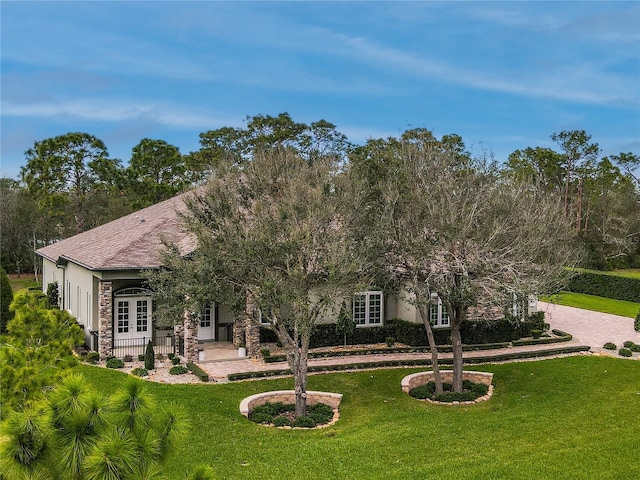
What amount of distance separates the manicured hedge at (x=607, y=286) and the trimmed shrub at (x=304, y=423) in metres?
25.8

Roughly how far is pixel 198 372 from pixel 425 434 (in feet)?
27.8

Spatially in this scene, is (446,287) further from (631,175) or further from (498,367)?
(631,175)

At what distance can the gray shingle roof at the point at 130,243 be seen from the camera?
20391 millimetres

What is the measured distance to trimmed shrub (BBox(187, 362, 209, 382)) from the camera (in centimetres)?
1747

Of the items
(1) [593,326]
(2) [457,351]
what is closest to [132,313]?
(2) [457,351]

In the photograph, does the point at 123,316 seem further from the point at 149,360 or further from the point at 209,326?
the point at 149,360

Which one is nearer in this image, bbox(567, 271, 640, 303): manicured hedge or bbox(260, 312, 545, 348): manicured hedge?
bbox(260, 312, 545, 348): manicured hedge

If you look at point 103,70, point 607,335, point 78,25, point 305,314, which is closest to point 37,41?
point 78,25

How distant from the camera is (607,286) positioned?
122 ft

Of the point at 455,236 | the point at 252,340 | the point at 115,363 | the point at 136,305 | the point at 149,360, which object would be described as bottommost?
the point at 115,363

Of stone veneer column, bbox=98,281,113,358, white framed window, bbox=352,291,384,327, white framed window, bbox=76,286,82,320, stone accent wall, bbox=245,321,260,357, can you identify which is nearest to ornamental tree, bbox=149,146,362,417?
stone accent wall, bbox=245,321,260,357

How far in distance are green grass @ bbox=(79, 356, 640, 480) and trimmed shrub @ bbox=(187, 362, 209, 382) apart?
77cm

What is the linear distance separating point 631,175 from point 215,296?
5245cm

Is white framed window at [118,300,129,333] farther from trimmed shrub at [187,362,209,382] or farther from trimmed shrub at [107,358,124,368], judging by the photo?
trimmed shrub at [187,362,209,382]
